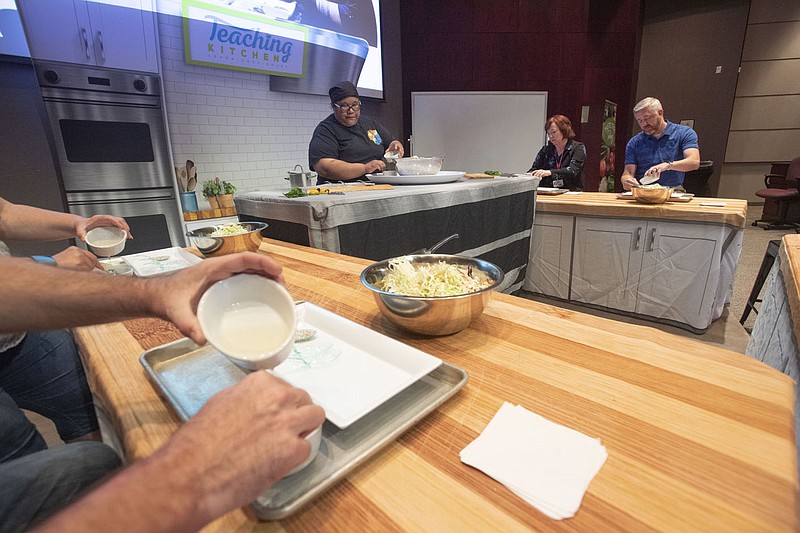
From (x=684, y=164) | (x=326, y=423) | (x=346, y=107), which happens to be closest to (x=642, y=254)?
(x=684, y=164)

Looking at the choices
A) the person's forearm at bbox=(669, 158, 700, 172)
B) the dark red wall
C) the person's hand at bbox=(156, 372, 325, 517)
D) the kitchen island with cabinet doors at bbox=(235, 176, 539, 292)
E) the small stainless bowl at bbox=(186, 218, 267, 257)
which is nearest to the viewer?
the person's hand at bbox=(156, 372, 325, 517)

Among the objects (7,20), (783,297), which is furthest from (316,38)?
(783,297)

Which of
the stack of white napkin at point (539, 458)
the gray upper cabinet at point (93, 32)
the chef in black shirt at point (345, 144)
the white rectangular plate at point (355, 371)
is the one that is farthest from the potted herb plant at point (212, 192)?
the stack of white napkin at point (539, 458)

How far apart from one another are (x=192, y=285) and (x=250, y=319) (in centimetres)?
10

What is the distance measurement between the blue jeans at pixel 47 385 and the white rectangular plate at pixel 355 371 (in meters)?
0.81

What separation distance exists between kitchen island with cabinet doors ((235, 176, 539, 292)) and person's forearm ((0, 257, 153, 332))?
45.3 inches

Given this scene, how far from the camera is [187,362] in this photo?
77 centimetres

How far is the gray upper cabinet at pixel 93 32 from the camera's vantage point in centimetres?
277

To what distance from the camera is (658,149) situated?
11.2 ft

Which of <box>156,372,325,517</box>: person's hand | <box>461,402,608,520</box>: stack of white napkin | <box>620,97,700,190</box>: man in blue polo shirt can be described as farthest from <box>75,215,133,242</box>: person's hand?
<box>620,97,700,190</box>: man in blue polo shirt

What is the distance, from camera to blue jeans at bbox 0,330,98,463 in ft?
3.66

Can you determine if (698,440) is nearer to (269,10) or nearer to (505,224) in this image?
(505,224)

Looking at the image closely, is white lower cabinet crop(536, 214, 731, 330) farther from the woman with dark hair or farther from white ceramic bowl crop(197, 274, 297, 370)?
white ceramic bowl crop(197, 274, 297, 370)

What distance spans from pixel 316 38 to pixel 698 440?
467cm
